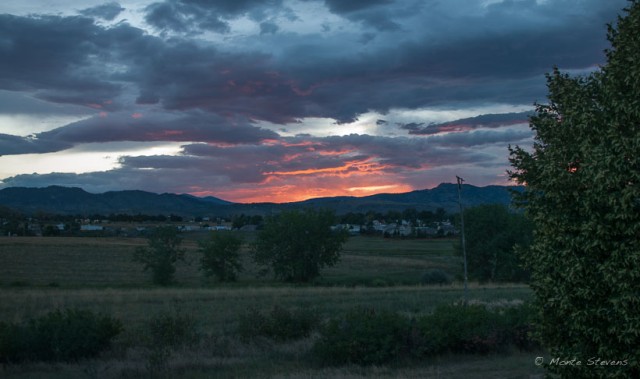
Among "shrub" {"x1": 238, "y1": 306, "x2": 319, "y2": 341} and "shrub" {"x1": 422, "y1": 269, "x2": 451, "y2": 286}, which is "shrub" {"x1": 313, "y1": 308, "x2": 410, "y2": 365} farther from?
"shrub" {"x1": 422, "y1": 269, "x2": 451, "y2": 286}

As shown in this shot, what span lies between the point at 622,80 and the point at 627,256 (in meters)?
2.70

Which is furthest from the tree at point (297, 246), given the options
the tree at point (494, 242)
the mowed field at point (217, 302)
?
the tree at point (494, 242)

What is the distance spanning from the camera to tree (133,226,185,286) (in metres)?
56.8

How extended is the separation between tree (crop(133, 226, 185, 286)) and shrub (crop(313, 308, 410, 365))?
42.6 meters

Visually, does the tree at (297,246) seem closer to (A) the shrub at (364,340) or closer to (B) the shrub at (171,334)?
(B) the shrub at (171,334)

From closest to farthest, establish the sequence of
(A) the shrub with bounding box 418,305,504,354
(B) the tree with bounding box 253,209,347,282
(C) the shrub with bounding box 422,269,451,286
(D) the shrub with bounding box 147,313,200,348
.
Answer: (A) the shrub with bounding box 418,305,504,354
(D) the shrub with bounding box 147,313,200,348
(C) the shrub with bounding box 422,269,451,286
(B) the tree with bounding box 253,209,347,282

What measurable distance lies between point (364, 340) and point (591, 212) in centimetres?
899

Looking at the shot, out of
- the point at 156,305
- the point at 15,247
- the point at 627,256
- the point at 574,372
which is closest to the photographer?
the point at 627,256

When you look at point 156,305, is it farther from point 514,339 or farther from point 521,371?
point 521,371

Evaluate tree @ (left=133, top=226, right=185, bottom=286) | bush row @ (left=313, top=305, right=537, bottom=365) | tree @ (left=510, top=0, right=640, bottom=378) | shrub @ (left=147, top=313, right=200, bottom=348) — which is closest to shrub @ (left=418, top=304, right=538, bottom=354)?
bush row @ (left=313, top=305, right=537, bottom=365)

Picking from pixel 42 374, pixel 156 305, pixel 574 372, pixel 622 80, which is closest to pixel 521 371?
pixel 574 372

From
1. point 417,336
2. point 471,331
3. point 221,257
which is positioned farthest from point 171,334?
point 221,257

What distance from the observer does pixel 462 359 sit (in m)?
16.5

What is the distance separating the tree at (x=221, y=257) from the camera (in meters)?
62.5
